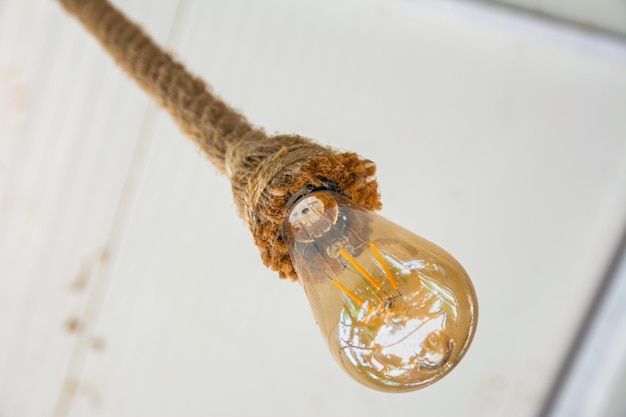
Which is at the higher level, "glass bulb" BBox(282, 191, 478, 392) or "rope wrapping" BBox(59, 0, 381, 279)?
"rope wrapping" BBox(59, 0, 381, 279)

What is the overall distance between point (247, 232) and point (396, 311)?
0.62 metres

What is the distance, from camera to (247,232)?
0.87 m

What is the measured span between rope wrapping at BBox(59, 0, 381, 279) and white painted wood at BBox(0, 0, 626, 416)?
1.44 feet

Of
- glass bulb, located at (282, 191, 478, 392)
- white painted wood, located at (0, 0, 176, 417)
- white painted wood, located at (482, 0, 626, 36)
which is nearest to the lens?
glass bulb, located at (282, 191, 478, 392)

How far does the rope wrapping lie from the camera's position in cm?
29

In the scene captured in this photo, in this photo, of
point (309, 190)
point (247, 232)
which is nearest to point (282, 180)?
point (309, 190)

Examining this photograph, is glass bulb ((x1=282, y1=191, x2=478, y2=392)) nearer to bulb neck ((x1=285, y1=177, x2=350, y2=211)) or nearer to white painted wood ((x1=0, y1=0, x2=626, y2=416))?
bulb neck ((x1=285, y1=177, x2=350, y2=211))

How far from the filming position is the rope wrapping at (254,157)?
11.4 inches

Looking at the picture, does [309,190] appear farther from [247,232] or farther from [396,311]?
[247,232]

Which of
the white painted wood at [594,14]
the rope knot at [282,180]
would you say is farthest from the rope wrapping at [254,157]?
the white painted wood at [594,14]

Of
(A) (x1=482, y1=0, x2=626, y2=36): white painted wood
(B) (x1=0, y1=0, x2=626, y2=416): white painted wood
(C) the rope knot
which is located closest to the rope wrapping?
(C) the rope knot

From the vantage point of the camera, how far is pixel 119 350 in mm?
1003

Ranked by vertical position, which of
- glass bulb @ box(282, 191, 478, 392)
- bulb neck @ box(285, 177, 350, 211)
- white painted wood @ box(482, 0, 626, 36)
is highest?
white painted wood @ box(482, 0, 626, 36)

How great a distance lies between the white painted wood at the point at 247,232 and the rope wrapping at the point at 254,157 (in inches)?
17.3
